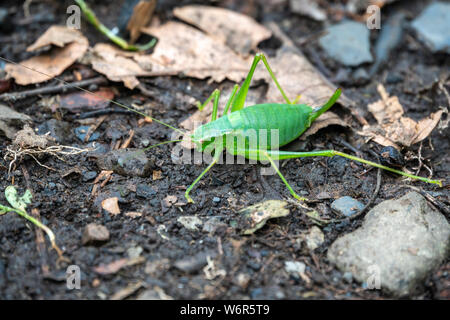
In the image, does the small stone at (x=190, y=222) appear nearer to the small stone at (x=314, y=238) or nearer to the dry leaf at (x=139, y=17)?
the small stone at (x=314, y=238)

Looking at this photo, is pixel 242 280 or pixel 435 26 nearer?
pixel 242 280

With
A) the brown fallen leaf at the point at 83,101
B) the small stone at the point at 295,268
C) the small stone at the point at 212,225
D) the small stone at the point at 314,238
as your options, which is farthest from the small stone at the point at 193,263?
the brown fallen leaf at the point at 83,101

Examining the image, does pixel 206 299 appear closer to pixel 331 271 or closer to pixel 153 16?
pixel 331 271

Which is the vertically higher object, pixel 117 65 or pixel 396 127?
pixel 117 65

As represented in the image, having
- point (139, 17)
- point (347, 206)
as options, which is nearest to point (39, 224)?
point (347, 206)

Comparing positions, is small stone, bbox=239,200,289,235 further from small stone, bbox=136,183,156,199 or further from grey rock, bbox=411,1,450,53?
grey rock, bbox=411,1,450,53

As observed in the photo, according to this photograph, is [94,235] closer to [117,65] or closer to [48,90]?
[48,90]

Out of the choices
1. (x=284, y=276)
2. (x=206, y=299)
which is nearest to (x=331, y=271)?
(x=284, y=276)
